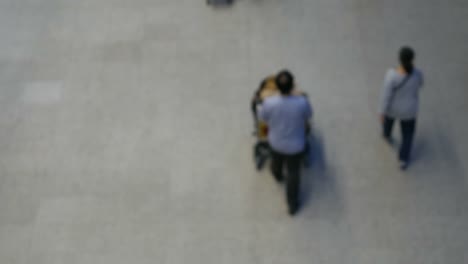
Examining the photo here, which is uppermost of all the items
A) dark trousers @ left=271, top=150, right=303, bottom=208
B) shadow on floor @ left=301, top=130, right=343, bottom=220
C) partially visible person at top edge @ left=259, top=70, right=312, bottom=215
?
partially visible person at top edge @ left=259, top=70, right=312, bottom=215

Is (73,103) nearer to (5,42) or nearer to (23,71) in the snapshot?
(23,71)

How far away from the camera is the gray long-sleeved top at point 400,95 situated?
441 centimetres

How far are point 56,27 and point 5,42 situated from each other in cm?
63

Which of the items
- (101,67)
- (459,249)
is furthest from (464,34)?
(101,67)

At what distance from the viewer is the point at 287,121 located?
13.8ft

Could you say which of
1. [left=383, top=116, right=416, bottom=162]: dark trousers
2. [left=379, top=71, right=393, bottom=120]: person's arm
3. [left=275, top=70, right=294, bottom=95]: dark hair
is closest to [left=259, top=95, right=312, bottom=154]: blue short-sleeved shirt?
[left=275, top=70, right=294, bottom=95]: dark hair

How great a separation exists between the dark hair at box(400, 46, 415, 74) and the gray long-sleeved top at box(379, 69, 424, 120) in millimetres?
65

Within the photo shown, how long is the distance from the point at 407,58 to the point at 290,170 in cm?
130

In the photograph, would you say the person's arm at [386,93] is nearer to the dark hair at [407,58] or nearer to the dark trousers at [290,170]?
the dark hair at [407,58]

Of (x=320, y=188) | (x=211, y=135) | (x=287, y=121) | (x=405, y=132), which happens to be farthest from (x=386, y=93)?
(x=211, y=135)

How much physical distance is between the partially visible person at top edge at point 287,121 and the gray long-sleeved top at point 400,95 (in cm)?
72

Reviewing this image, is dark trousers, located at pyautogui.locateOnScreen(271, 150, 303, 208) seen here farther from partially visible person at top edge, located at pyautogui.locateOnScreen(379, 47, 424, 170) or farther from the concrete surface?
partially visible person at top edge, located at pyautogui.locateOnScreen(379, 47, 424, 170)

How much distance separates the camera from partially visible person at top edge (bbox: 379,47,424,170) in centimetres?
434

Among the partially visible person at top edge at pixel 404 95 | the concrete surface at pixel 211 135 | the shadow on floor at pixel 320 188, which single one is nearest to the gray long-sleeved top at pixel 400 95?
the partially visible person at top edge at pixel 404 95
